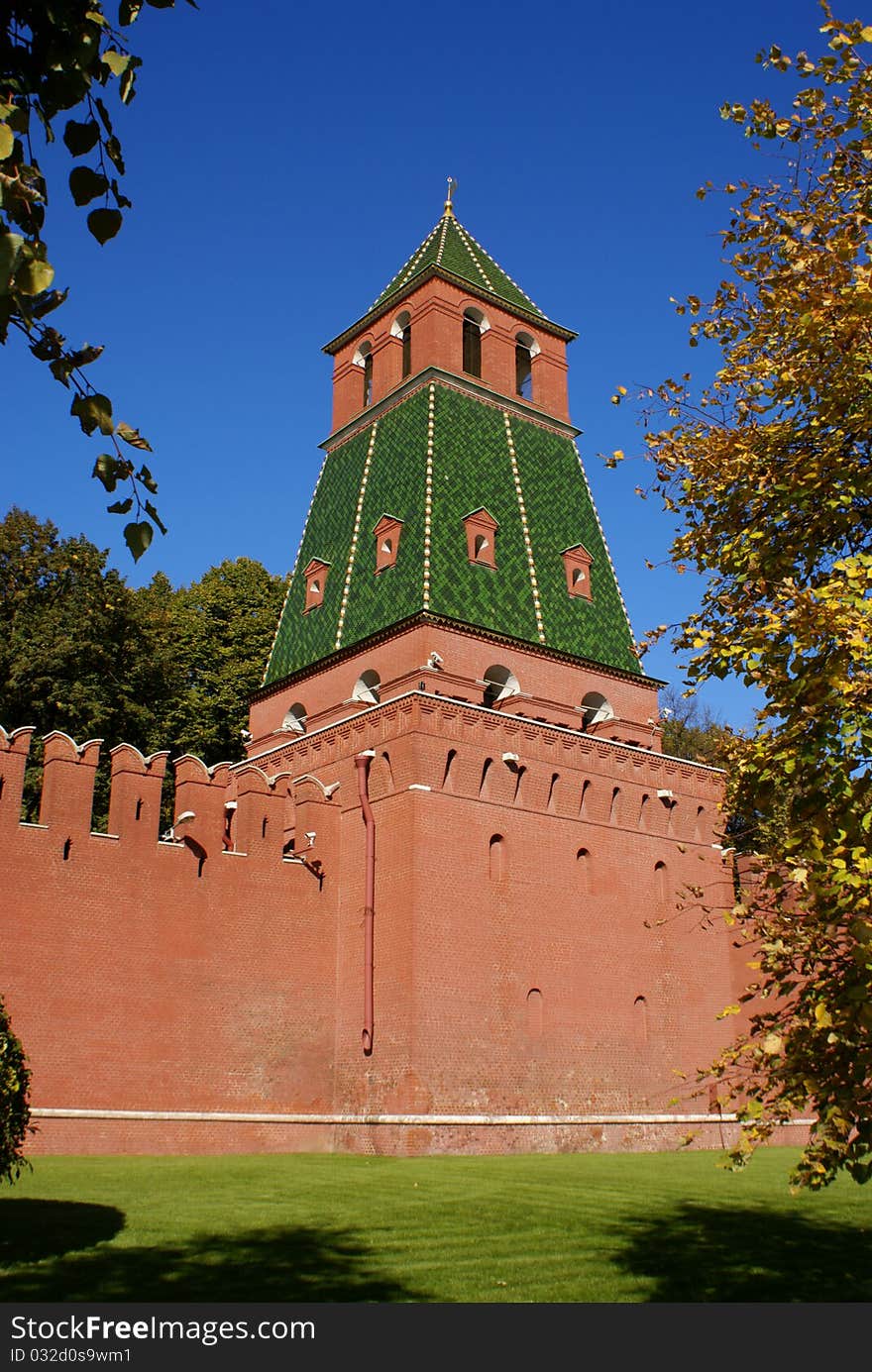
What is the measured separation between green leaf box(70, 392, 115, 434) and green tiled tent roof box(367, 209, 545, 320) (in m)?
25.2

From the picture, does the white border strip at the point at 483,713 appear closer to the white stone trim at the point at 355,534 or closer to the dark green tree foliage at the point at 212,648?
the white stone trim at the point at 355,534

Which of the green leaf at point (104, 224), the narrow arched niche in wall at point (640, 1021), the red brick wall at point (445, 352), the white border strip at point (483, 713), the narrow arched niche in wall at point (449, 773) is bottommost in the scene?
the narrow arched niche in wall at point (640, 1021)

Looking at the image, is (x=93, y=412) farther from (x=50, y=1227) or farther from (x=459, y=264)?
(x=459, y=264)

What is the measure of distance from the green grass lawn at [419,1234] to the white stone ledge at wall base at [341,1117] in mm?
1423

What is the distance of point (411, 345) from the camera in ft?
90.7

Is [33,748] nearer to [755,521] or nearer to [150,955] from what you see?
[150,955]

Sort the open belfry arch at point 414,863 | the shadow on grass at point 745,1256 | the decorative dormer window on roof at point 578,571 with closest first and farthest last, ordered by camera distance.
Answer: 1. the shadow on grass at point 745,1256
2. the open belfry arch at point 414,863
3. the decorative dormer window on roof at point 578,571

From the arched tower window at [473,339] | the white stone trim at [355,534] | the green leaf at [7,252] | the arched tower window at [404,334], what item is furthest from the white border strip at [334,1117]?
the arched tower window at [404,334]

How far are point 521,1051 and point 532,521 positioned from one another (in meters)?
11.4

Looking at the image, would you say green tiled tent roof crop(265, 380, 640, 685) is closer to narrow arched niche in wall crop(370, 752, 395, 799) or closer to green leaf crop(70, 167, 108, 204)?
narrow arched niche in wall crop(370, 752, 395, 799)

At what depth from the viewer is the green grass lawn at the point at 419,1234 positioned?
782 cm

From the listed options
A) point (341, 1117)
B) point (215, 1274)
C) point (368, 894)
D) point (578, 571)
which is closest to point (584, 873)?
point (368, 894)

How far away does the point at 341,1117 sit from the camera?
19906mm
